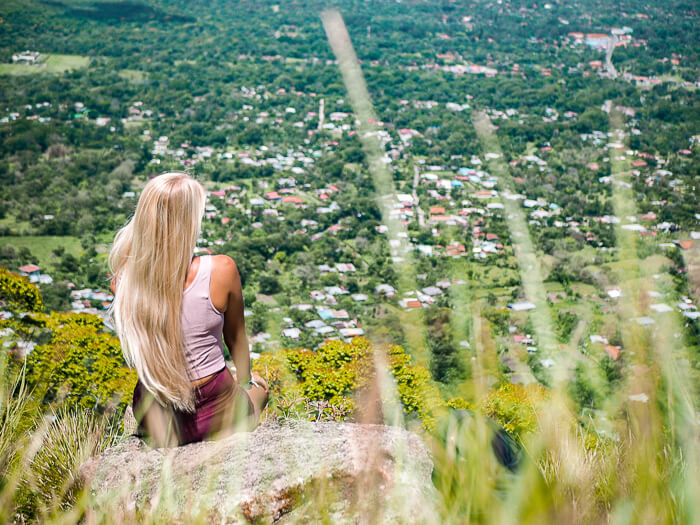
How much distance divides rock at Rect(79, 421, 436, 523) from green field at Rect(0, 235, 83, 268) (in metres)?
18.1

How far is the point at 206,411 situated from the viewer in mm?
1415

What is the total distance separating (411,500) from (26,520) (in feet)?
2.80

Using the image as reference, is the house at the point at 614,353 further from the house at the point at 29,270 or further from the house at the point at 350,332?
the house at the point at 29,270

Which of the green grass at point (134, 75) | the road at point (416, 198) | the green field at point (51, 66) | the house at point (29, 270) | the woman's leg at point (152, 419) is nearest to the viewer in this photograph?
the woman's leg at point (152, 419)

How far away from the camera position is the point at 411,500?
1.87 ft

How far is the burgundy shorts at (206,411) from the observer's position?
52.9 inches

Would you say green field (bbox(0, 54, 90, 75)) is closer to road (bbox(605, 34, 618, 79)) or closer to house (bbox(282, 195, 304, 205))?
house (bbox(282, 195, 304, 205))

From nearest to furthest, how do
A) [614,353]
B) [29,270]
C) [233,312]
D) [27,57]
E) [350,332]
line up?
[614,353], [233,312], [350,332], [29,270], [27,57]

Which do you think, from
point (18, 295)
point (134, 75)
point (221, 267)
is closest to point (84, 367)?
point (18, 295)

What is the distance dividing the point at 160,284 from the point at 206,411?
1.13 feet

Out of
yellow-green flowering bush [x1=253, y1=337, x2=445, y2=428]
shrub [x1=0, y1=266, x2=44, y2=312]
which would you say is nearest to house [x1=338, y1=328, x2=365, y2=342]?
shrub [x1=0, y1=266, x2=44, y2=312]

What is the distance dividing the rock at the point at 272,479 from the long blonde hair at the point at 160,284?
0.16 meters

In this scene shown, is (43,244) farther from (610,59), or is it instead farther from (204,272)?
(610,59)

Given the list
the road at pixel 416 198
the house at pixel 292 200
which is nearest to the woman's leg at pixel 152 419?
the road at pixel 416 198
